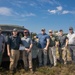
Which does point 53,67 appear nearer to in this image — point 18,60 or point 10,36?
point 18,60

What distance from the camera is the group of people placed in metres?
9.61

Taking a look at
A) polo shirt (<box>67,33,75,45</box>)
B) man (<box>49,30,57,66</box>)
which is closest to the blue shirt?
man (<box>49,30,57,66</box>)

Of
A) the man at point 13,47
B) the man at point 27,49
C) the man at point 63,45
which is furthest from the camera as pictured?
the man at point 63,45

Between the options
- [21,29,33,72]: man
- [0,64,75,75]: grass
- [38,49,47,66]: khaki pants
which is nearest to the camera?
[0,64,75,75]: grass

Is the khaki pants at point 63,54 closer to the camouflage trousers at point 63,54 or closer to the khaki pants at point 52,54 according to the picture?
the camouflage trousers at point 63,54

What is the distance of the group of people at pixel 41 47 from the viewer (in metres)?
9.61

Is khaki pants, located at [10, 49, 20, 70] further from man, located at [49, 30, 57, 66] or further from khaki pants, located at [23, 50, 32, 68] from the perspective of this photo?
man, located at [49, 30, 57, 66]

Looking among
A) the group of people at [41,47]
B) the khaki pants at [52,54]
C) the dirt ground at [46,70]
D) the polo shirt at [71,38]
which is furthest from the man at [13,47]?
the polo shirt at [71,38]

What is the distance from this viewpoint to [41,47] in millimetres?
10898

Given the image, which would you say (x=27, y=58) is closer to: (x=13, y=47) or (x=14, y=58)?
(x=14, y=58)

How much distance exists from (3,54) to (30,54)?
1.15 metres

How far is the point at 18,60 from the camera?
33.6 ft

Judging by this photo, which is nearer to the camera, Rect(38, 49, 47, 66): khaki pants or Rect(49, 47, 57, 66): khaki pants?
Rect(38, 49, 47, 66): khaki pants

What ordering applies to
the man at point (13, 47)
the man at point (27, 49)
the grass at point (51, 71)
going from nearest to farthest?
the man at point (13, 47)
the grass at point (51, 71)
the man at point (27, 49)
